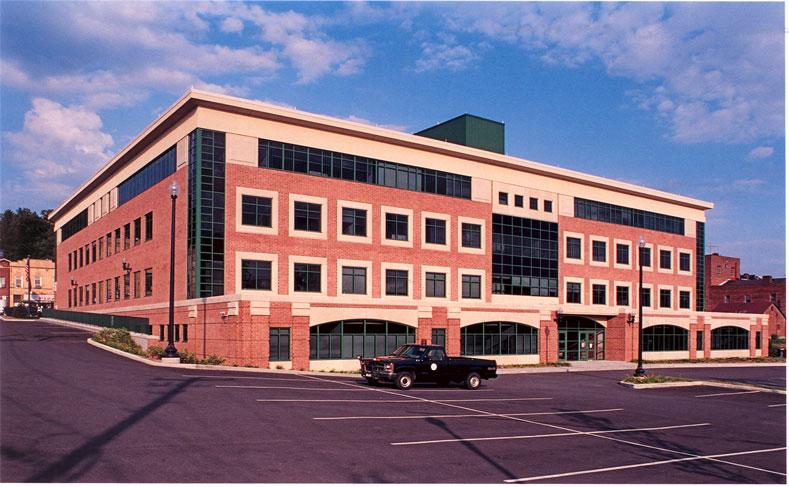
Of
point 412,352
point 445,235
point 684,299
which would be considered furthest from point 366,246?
point 684,299

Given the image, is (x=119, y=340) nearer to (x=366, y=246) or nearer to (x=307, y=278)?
(x=307, y=278)

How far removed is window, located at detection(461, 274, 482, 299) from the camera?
48875 millimetres

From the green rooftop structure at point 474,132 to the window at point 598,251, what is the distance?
41.8ft

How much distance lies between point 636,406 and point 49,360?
23356 mm

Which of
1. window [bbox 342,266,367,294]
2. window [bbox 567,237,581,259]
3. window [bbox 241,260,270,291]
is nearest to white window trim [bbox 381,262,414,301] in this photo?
window [bbox 342,266,367,294]

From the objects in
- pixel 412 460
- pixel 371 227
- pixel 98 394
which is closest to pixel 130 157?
pixel 371 227

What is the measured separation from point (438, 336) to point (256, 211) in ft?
47.5

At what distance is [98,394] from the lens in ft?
59.4

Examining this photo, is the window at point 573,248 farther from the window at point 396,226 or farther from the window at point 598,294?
the window at point 396,226

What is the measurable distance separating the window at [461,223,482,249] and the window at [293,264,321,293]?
12.6 meters

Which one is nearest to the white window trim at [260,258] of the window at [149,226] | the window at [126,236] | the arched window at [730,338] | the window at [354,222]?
the window at [354,222]

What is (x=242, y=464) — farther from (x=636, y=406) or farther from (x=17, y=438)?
(x=636, y=406)

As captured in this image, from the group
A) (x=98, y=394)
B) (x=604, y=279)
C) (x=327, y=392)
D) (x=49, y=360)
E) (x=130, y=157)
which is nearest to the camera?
(x=98, y=394)

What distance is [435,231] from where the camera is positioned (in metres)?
47.4
